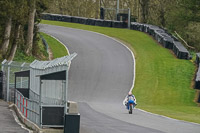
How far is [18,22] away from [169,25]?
30.3 meters

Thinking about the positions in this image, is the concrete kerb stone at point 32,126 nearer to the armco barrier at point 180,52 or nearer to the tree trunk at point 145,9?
the armco barrier at point 180,52

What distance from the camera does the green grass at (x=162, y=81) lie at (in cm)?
3181

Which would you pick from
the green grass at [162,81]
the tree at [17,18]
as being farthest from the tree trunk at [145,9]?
the tree at [17,18]

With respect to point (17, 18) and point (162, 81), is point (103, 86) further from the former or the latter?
point (17, 18)

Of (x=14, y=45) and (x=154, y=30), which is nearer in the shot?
(x=14, y=45)

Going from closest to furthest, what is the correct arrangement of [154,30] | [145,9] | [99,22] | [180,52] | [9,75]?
[9,75]
[180,52]
[154,30]
[99,22]
[145,9]

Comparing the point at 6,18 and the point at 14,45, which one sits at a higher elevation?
the point at 6,18

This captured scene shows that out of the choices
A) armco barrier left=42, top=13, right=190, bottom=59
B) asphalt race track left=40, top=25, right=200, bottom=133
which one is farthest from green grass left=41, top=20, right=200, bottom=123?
asphalt race track left=40, top=25, right=200, bottom=133

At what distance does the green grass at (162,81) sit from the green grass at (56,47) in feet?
21.4

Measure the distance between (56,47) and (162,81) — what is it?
1488cm

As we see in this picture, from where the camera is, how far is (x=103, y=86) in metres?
39.0

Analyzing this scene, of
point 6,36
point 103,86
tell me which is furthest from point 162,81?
point 6,36

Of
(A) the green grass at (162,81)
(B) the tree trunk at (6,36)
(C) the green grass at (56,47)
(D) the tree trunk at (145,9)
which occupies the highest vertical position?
(D) the tree trunk at (145,9)

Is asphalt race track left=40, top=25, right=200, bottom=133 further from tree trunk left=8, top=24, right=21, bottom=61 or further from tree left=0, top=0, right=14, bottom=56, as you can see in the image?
tree left=0, top=0, right=14, bottom=56
